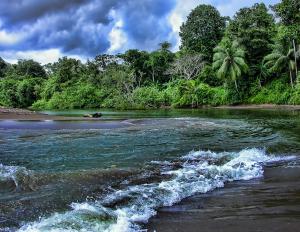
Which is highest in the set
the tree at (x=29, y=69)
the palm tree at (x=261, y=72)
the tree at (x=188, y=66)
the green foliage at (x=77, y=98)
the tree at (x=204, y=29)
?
the tree at (x=204, y=29)

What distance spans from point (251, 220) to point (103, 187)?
3.79 meters

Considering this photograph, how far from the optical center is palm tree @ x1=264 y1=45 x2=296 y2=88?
168 feet

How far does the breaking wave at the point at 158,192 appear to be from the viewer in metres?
6.46

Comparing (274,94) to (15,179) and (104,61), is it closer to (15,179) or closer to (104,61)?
(104,61)

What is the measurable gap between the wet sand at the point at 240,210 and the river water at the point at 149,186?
0.05 feet

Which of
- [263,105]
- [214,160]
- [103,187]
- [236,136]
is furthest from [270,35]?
[103,187]

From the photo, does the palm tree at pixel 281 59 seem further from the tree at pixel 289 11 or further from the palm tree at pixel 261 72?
the tree at pixel 289 11

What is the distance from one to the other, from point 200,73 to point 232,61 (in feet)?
30.7

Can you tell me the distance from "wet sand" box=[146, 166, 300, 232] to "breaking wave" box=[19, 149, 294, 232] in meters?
0.35

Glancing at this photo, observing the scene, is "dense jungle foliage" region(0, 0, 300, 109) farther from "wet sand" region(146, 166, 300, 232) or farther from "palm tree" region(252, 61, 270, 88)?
"wet sand" region(146, 166, 300, 232)

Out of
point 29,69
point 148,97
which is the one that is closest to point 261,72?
point 148,97

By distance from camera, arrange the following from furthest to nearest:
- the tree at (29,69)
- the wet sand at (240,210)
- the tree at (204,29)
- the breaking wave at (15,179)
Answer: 1. the tree at (29,69)
2. the tree at (204,29)
3. the breaking wave at (15,179)
4. the wet sand at (240,210)

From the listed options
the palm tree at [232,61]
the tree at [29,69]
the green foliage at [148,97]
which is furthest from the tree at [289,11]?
the tree at [29,69]

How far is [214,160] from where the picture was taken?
12.5 metres
